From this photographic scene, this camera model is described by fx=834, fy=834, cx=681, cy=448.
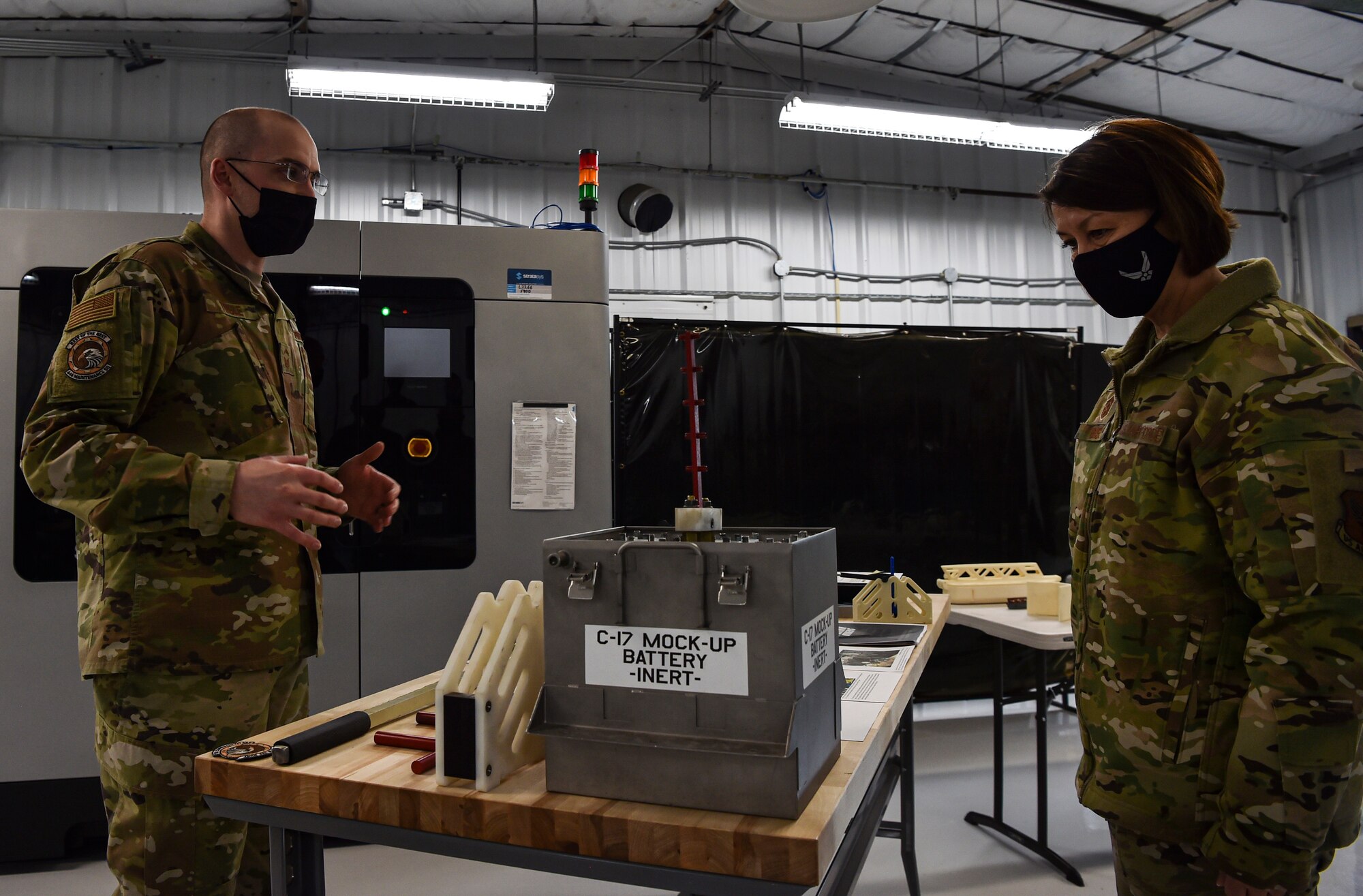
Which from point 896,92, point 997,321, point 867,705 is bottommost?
point 867,705

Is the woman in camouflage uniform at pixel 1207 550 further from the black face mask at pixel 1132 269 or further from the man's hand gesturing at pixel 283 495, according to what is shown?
the man's hand gesturing at pixel 283 495

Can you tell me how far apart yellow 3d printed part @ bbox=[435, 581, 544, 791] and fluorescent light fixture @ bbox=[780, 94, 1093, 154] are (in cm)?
323

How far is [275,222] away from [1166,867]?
172 centimetres

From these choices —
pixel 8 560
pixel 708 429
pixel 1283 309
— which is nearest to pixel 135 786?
pixel 1283 309

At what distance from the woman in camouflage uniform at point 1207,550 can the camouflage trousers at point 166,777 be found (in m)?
1.26

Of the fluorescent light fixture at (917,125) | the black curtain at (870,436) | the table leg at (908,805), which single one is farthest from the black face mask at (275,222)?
the fluorescent light fixture at (917,125)

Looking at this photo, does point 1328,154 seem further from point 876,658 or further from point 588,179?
point 876,658

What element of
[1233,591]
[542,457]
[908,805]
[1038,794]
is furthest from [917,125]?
[1233,591]

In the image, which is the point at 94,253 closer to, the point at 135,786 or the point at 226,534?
the point at 226,534

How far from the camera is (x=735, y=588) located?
2.66 ft

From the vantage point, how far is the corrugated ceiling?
4.33 m

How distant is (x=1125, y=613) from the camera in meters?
1.08

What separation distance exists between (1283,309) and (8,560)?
10.7ft

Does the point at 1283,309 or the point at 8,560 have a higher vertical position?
the point at 1283,309
